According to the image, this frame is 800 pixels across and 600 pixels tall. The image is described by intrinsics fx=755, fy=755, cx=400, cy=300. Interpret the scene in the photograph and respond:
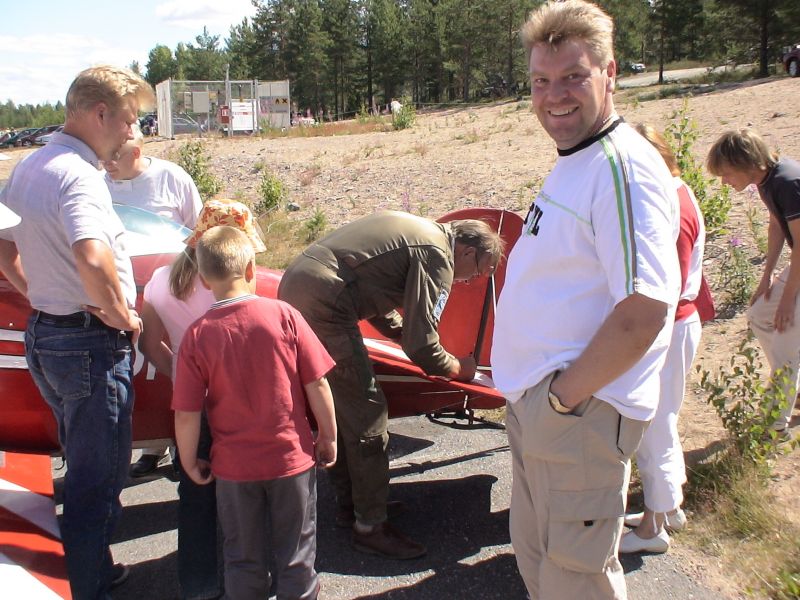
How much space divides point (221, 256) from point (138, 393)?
1.23m

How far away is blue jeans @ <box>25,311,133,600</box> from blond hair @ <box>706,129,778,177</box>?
2.95 metres

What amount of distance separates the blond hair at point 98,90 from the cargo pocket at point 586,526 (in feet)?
6.49

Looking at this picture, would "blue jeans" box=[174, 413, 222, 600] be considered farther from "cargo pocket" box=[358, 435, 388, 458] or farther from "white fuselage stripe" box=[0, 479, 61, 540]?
"cargo pocket" box=[358, 435, 388, 458]

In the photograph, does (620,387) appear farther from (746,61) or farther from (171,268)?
(746,61)

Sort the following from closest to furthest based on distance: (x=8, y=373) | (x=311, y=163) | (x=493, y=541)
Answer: (x=8, y=373)
(x=493, y=541)
(x=311, y=163)

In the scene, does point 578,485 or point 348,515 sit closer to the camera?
point 578,485

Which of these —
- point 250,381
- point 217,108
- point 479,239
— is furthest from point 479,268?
point 217,108

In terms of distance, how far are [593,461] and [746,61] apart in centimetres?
3895

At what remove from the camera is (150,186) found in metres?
4.48

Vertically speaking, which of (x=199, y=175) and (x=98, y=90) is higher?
(x=98, y=90)

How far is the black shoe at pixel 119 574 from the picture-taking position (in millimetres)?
3275

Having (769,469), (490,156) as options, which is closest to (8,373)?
(769,469)

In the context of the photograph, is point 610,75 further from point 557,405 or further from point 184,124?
point 184,124

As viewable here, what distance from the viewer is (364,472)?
346cm
